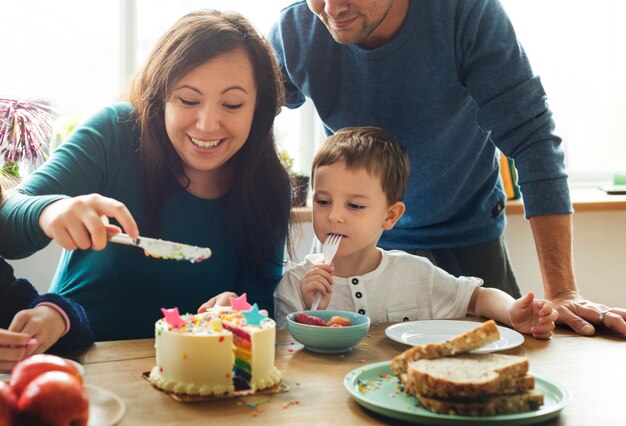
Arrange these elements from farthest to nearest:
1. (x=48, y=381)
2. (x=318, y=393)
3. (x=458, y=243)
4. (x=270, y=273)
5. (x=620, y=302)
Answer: (x=620, y=302) → (x=458, y=243) → (x=270, y=273) → (x=318, y=393) → (x=48, y=381)

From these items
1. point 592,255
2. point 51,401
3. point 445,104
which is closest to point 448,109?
point 445,104

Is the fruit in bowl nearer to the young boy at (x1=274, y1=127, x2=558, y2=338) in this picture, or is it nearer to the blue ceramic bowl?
the blue ceramic bowl

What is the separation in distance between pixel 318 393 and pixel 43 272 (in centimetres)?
187

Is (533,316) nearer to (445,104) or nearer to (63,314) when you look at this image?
(445,104)

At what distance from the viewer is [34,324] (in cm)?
126

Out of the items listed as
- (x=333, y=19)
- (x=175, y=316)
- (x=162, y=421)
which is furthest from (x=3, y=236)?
(x=333, y=19)

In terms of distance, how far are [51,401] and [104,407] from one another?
147mm

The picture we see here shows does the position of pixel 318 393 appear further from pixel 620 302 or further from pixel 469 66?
pixel 620 302

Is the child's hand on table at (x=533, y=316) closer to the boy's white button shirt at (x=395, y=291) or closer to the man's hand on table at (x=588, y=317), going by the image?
the man's hand on table at (x=588, y=317)

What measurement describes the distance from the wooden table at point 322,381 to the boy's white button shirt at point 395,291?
0.19m

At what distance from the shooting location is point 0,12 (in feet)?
9.21

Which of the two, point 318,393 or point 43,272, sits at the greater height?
point 318,393

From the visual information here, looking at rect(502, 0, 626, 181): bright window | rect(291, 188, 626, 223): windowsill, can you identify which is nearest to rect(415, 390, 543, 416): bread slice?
rect(291, 188, 626, 223): windowsill

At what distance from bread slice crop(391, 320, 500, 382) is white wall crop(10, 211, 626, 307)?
2271mm
